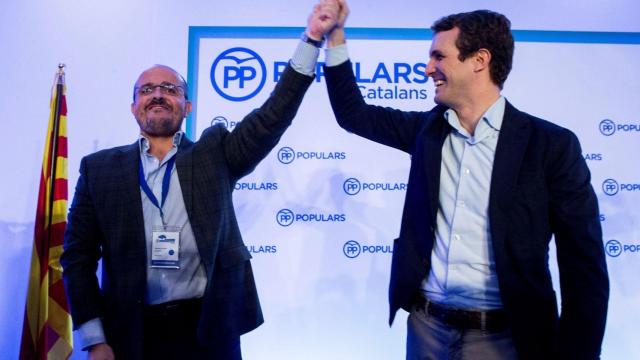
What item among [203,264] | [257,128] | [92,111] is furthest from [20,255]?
[257,128]

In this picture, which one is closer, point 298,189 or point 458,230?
point 458,230

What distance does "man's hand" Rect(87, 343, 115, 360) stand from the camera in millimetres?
1553

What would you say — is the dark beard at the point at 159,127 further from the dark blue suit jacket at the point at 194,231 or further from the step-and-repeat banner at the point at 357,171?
the step-and-repeat banner at the point at 357,171

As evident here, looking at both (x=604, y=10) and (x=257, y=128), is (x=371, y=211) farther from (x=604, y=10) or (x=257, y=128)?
(x=604, y=10)

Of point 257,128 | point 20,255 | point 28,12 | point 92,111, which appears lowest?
point 20,255

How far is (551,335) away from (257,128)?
3.43 feet

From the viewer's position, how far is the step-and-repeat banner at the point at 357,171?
9.62ft

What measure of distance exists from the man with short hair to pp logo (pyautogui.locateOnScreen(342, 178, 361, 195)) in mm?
1432

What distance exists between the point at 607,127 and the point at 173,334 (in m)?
2.77

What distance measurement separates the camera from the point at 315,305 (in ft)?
9.63

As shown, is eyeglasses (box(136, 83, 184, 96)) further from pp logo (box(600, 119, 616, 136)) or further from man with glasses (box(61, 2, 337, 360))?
pp logo (box(600, 119, 616, 136))

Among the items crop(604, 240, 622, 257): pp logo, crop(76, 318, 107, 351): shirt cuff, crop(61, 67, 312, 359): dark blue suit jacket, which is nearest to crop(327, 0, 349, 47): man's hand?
crop(61, 67, 312, 359): dark blue suit jacket

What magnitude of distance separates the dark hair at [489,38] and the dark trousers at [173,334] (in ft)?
3.88

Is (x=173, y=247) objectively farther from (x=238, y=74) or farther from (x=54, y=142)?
(x=238, y=74)
